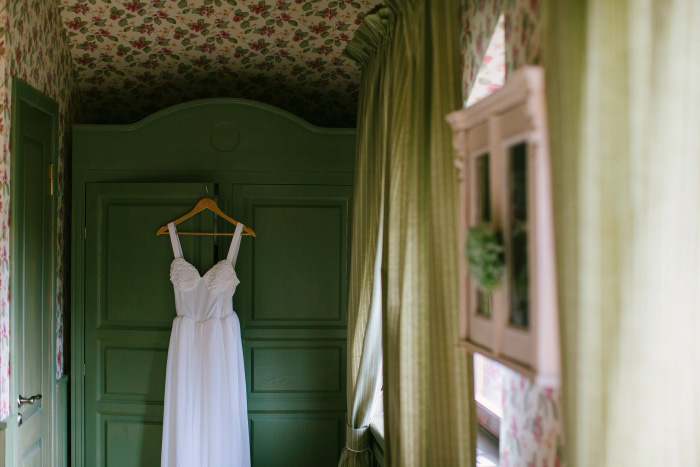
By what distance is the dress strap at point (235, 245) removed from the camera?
2.70m

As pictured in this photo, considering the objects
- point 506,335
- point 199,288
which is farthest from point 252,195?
point 506,335

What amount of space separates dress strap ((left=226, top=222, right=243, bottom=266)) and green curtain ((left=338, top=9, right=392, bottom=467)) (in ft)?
1.89

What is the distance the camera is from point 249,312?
2836 mm

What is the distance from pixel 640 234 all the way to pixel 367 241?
142 centimetres

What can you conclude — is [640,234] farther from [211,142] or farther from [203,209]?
[211,142]

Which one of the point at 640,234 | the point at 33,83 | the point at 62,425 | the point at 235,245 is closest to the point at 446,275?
the point at 640,234

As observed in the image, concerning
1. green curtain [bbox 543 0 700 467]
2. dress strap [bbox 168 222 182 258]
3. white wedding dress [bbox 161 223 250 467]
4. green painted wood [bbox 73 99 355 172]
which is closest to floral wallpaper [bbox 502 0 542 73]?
green curtain [bbox 543 0 700 467]

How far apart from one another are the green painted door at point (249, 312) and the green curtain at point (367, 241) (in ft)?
1.40

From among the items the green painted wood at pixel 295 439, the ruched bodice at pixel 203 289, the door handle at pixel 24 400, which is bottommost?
the green painted wood at pixel 295 439

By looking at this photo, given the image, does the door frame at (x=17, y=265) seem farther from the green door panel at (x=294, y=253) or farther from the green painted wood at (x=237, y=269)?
the green door panel at (x=294, y=253)

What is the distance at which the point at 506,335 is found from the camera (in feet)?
3.48

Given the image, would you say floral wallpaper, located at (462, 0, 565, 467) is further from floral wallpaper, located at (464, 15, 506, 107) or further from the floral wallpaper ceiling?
the floral wallpaper ceiling

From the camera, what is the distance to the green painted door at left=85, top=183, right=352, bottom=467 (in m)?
2.79

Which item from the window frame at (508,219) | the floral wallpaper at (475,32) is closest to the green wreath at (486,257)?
the window frame at (508,219)
